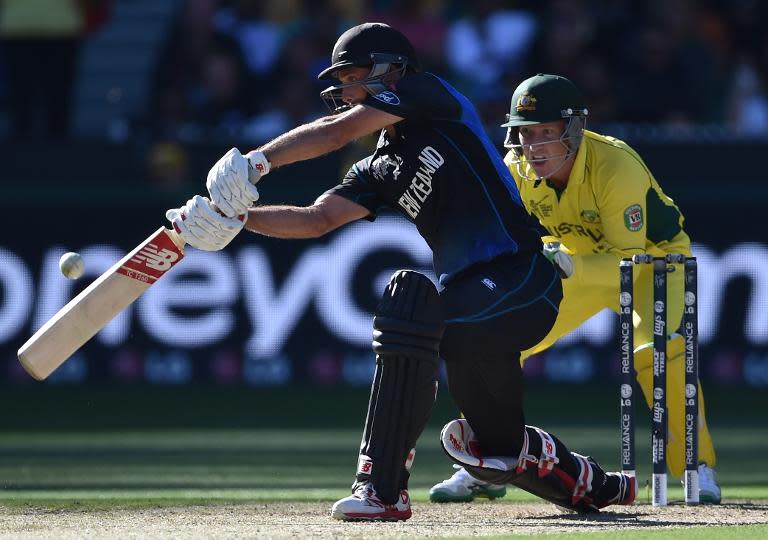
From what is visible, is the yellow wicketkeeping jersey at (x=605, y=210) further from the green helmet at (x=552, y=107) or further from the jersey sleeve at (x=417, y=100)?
the jersey sleeve at (x=417, y=100)

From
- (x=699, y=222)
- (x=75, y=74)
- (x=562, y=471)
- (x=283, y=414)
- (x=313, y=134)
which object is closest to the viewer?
(x=313, y=134)

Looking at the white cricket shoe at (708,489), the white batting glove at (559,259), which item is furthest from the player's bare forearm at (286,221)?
the white cricket shoe at (708,489)

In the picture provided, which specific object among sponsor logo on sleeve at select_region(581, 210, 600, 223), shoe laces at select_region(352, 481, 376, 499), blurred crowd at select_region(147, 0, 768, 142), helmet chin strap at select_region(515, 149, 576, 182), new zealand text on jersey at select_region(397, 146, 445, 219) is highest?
blurred crowd at select_region(147, 0, 768, 142)

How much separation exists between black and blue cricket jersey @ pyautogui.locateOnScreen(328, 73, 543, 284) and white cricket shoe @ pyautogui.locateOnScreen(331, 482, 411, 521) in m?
0.75

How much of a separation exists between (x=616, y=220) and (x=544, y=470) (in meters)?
1.10

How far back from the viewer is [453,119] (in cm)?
483

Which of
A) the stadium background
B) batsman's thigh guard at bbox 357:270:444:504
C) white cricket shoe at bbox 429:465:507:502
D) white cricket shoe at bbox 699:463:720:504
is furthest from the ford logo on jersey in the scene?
the stadium background

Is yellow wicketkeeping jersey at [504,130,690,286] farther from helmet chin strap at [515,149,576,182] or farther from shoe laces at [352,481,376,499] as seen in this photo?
shoe laces at [352,481,376,499]

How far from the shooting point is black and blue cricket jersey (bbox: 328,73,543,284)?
4.80 meters

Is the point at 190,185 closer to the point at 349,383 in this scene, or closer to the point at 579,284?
the point at 349,383

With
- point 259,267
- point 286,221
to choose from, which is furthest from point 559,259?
point 259,267

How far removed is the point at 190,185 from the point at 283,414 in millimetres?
1790

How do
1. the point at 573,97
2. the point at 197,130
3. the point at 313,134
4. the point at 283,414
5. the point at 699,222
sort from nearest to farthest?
the point at 313,134, the point at 573,97, the point at 283,414, the point at 699,222, the point at 197,130

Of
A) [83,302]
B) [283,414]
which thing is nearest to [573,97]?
[83,302]
